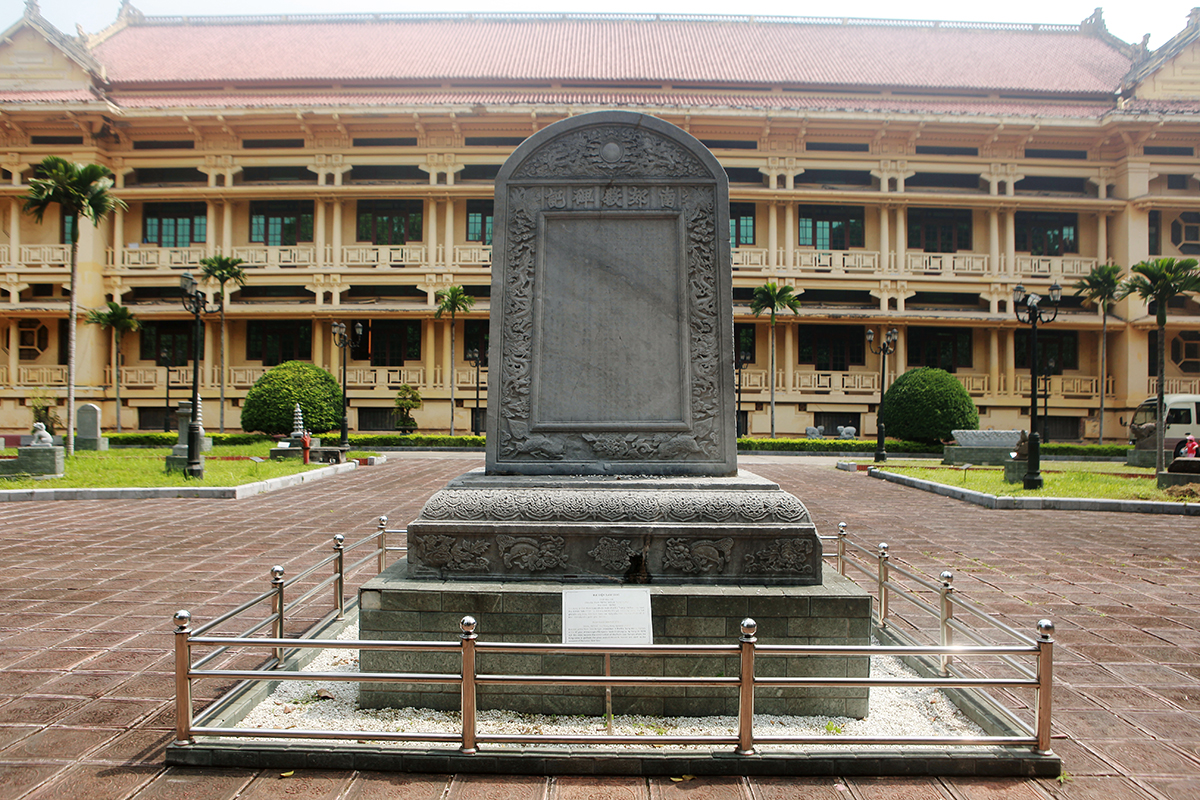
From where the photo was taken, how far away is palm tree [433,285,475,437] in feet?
92.3

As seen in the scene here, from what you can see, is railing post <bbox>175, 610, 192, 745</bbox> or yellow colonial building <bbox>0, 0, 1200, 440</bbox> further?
yellow colonial building <bbox>0, 0, 1200, 440</bbox>

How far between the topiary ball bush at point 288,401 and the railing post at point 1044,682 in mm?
23059

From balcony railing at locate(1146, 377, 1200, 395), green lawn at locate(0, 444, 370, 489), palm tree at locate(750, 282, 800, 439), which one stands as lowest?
green lawn at locate(0, 444, 370, 489)

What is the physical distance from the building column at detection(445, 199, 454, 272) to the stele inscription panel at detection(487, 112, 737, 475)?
86.9 ft

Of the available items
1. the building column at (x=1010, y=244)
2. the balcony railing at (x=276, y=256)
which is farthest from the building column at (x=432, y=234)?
the building column at (x=1010, y=244)

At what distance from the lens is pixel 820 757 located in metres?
2.94

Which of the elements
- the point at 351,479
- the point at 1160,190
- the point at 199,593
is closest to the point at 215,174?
the point at 351,479

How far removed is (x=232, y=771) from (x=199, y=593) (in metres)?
3.64

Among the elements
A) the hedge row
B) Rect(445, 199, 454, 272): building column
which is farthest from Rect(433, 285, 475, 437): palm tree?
the hedge row

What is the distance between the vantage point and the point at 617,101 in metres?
30.5

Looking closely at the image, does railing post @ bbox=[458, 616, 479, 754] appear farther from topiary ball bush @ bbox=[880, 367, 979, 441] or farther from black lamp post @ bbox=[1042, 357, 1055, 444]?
black lamp post @ bbox=[1042, 357, 1055, 444]

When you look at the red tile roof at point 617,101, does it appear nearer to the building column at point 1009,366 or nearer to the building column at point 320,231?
the building column at point 320,231

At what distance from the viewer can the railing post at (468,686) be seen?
9.39ft

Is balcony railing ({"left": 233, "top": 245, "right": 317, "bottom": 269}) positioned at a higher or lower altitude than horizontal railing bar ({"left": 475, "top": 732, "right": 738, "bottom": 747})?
higher
